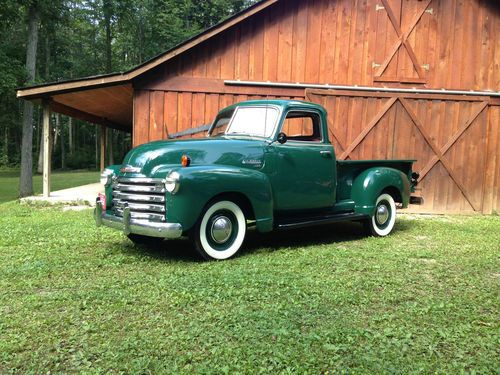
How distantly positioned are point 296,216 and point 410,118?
6.06m

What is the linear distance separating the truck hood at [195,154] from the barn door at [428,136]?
5623 millimetres

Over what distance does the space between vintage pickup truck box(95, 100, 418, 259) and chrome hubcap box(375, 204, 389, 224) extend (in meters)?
0.02

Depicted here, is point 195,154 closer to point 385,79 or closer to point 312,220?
point 312,220

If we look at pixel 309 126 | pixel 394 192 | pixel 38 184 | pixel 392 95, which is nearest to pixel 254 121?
pixel 309 126

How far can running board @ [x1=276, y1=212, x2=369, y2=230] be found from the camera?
6.08 m

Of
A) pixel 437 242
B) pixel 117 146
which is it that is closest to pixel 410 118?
pixel 437 242

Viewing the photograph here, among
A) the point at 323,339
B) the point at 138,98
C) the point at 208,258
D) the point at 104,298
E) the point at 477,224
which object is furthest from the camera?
the point at 138,98

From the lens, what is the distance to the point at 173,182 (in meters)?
4.90

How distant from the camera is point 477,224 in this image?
9227 mm

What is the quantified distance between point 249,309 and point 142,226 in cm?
185

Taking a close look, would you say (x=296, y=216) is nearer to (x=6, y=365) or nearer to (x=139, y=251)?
(x=139, y=251)

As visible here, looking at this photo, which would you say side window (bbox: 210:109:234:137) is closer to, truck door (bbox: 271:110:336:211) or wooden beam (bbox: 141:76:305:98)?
truck door (bbox: 271:110:336:211)

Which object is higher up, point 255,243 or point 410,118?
point 410,118

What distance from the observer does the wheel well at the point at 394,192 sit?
745cm
